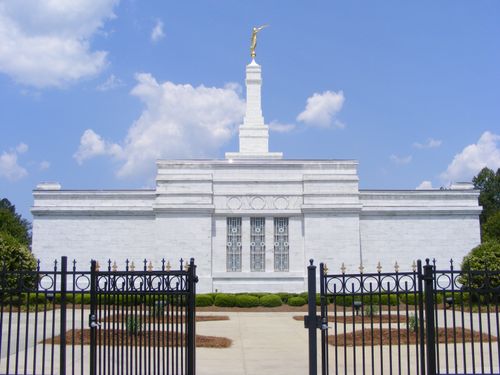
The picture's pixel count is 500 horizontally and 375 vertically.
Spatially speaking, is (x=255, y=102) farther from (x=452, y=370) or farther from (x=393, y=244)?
(x=452, y=370)

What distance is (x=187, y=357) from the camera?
371 inches

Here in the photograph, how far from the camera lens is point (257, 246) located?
3547 centimetres

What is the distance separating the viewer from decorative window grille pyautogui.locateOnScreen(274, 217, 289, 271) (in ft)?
117

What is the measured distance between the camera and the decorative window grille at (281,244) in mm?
35531

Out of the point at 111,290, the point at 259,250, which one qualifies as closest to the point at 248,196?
the point at 259,250

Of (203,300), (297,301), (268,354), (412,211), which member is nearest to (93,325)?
(268,354)

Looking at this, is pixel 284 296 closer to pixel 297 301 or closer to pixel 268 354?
pixel 297 301

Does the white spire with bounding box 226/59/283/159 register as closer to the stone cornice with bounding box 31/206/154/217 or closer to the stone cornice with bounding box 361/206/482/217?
the stone cornice with bounding box 31/206/154/217

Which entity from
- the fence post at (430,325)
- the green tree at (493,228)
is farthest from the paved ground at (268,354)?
the green tree at (493,228)

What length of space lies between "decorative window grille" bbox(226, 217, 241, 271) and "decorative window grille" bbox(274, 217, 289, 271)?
2.21 metres

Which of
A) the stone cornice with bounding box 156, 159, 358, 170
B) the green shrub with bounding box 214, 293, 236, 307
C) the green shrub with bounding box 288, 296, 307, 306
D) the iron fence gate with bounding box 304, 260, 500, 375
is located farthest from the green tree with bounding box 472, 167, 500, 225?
the iron fence gate with bounding box 304, 260, 500, 375

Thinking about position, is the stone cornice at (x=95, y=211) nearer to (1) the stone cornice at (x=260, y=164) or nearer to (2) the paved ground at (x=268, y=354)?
(1) the stone cornice at (x=260, y=164)

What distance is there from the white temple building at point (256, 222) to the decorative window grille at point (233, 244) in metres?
0.06

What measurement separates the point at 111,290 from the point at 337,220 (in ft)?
89.1
